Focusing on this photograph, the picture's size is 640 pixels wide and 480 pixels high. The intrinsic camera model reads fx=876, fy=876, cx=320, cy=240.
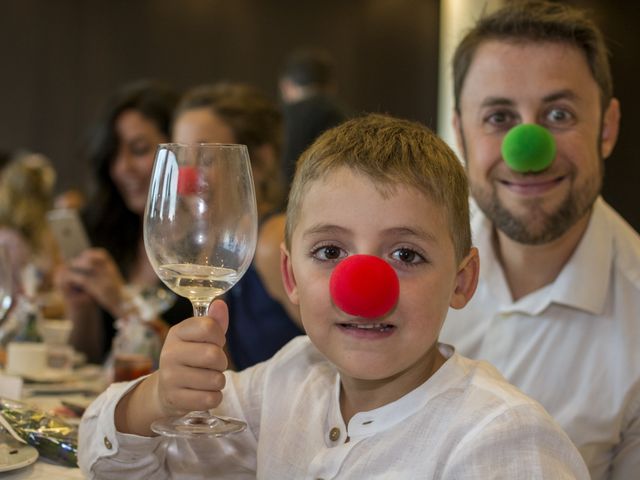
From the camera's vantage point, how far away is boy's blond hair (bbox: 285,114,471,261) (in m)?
1.23

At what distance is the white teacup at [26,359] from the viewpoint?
2.18 meters

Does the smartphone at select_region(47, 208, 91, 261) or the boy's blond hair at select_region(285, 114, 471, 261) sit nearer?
the boy's blond hair at select_region(285, 114, 471, 261)

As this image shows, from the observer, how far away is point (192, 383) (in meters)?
1.19

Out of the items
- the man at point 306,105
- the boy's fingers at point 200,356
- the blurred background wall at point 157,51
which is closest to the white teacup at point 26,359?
the boy's fingers at point 200,356

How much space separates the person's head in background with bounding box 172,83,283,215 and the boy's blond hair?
140cm

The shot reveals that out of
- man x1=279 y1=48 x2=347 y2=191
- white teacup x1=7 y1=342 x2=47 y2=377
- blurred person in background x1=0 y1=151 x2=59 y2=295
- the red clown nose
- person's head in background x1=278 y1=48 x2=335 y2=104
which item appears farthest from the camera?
person's head in background x1=278 y1=48 x2=335 y2=104

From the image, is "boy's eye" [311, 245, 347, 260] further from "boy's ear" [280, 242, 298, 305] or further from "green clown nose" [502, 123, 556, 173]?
"green clown nose" [502, 123, 556, 173]

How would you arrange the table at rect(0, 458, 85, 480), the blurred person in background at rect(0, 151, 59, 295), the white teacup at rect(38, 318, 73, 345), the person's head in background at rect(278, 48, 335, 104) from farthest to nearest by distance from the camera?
the person's head in background at rect(278, 48, 335, 104) → the blurred person in background at rect(0, 151, 59, 295) → the white teacup at rect(38, 318, 73, 345) → the table at rect(0, 458, 85, 480)

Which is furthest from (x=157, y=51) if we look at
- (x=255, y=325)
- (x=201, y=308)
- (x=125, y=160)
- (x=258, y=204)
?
(x=201, y=308)

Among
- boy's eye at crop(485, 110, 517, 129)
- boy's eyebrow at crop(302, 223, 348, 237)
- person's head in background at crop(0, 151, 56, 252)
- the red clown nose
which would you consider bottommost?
person's head in background at crop(0, 151, 56, 252)

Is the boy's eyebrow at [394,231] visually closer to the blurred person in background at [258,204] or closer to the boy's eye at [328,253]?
the boy's eye at [328,253]

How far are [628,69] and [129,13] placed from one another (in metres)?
5.79

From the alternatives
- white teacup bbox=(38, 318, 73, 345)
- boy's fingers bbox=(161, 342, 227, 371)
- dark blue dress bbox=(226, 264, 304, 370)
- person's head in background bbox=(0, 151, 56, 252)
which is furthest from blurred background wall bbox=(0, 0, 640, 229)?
boy's fingers bbox=(161, 342, 227, 371)

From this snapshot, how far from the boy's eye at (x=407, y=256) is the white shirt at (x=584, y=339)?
74 centimetres
